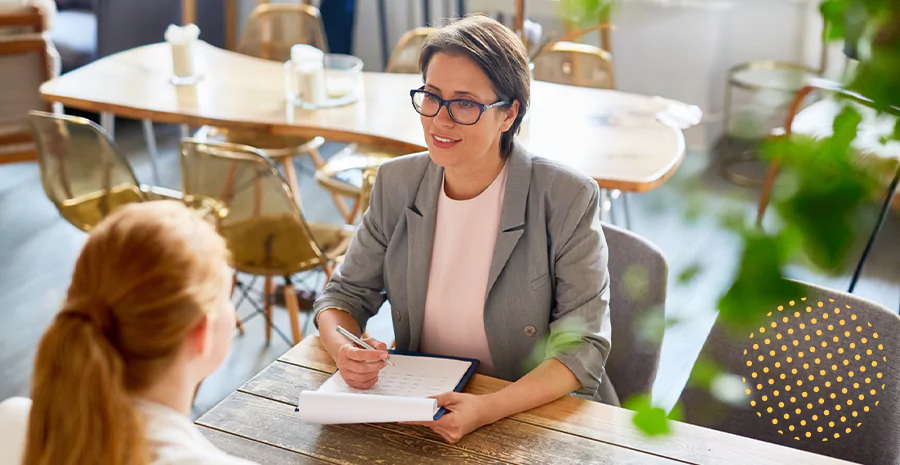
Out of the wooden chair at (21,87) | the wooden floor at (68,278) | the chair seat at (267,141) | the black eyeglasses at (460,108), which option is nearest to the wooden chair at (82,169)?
the wooden floor at (68,278)

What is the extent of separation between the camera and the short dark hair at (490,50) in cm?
164

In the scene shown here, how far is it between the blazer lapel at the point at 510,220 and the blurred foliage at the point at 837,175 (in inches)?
54.9

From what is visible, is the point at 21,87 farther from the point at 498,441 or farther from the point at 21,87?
the point at 498,441

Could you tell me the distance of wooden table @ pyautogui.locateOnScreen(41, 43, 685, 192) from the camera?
2691 millimetres

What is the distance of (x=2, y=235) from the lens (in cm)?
390

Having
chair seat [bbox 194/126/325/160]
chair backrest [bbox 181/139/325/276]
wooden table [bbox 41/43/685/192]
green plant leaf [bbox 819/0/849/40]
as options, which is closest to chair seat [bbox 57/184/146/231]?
chair backrest [bbox 181/139/325/276]

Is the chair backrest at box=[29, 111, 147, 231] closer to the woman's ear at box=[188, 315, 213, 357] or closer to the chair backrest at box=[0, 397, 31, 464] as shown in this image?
the chair backrest at box=[0, 397, 31, 464]

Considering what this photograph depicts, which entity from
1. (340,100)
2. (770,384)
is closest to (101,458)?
(770,384)

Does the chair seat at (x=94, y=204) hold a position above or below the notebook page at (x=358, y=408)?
below

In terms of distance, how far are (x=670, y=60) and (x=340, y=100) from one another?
2.23 meters

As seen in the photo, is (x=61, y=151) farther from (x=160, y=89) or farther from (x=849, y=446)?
(x=849, y=446)

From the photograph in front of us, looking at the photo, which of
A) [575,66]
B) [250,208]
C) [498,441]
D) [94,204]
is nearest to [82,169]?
[94,204]

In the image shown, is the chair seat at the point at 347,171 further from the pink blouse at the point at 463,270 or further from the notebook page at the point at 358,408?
the notebook page at the point at 358,408

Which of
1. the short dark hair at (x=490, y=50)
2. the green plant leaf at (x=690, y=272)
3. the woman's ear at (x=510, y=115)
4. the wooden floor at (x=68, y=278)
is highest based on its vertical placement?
the green plant leaf at (x=690, y=272)
